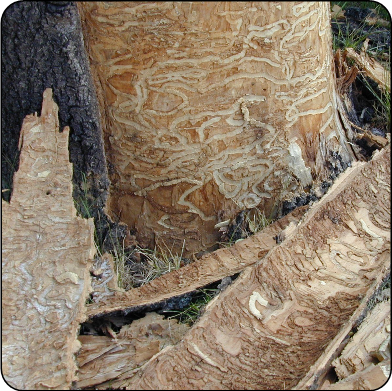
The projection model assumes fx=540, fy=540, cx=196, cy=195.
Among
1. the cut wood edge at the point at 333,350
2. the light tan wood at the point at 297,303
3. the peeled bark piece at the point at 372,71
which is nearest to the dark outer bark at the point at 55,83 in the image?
the light tan wood at the point at 297,303

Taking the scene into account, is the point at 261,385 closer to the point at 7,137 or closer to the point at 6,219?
the point at 6,219

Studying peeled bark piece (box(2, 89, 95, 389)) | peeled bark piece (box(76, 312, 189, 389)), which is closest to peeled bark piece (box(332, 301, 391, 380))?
peeled bark piece (box(76, 312, 189, 389))

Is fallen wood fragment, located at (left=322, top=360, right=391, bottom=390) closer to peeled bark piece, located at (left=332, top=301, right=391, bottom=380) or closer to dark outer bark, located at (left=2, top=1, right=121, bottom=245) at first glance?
peeled bark piece, located at (left=332, top=301, right=391, bottom=380)

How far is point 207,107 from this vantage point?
207cm

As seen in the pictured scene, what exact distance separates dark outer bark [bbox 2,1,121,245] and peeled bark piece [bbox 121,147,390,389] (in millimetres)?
794

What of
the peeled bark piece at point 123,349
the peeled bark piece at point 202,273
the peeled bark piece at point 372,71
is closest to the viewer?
the peeled bark piece at point 123,349

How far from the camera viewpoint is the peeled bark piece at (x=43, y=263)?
1.61 metres

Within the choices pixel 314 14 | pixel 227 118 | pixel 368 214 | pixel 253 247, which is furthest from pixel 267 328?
pixel 314 14

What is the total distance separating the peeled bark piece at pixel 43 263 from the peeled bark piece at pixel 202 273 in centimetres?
14

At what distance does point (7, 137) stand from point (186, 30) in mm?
860

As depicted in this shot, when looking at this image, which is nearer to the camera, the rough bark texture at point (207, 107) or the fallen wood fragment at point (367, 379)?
the fallen wood fragment at point (367, 379)

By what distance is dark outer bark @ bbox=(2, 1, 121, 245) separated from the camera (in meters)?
1.92

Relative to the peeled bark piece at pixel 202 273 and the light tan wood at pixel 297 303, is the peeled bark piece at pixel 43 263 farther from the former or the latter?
the light tan wood at pixel 297 303

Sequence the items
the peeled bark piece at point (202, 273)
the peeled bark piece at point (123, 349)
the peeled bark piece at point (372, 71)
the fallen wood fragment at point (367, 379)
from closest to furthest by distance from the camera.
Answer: the fallen wood fragment at point (367, 379) → the peeled bark piece at point (123, 349) → the peeled bark piece at point (202, 273) → the peeled bark piece at point (372, 71)
